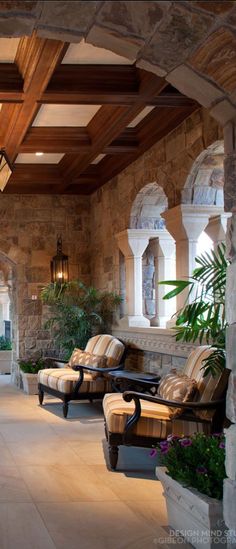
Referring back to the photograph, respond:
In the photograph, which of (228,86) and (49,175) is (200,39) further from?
(49,175)

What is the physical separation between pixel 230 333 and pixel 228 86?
929 mm

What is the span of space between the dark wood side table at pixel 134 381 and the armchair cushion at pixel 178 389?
0.69m

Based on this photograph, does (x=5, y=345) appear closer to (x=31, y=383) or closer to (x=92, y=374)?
(x=31, y=383)

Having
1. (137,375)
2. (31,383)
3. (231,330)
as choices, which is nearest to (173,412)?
(137,375)

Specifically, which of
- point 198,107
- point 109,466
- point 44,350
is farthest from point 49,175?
point 109,466

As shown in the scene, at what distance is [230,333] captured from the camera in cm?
259

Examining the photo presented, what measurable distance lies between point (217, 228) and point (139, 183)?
1.41 metres

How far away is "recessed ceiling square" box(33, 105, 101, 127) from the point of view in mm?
5926

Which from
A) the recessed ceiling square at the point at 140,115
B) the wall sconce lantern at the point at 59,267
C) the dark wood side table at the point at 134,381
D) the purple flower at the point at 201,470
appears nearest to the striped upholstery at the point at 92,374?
the dark wood side table at the point at 134,381

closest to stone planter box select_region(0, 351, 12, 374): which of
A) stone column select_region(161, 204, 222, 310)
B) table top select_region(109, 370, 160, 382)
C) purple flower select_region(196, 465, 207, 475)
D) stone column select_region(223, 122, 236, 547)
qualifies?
table top select_region(109, 370, 160, 382)

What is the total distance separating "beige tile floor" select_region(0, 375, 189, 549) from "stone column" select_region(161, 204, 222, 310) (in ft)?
5.33

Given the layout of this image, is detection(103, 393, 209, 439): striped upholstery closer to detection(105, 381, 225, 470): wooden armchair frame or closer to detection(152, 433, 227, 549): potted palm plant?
detection(105, 381, 225, 470): wooden armchair frame

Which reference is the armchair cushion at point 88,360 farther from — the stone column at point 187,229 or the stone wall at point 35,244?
the stone wall at point 35,244

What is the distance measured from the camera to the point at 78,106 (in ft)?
19.4
